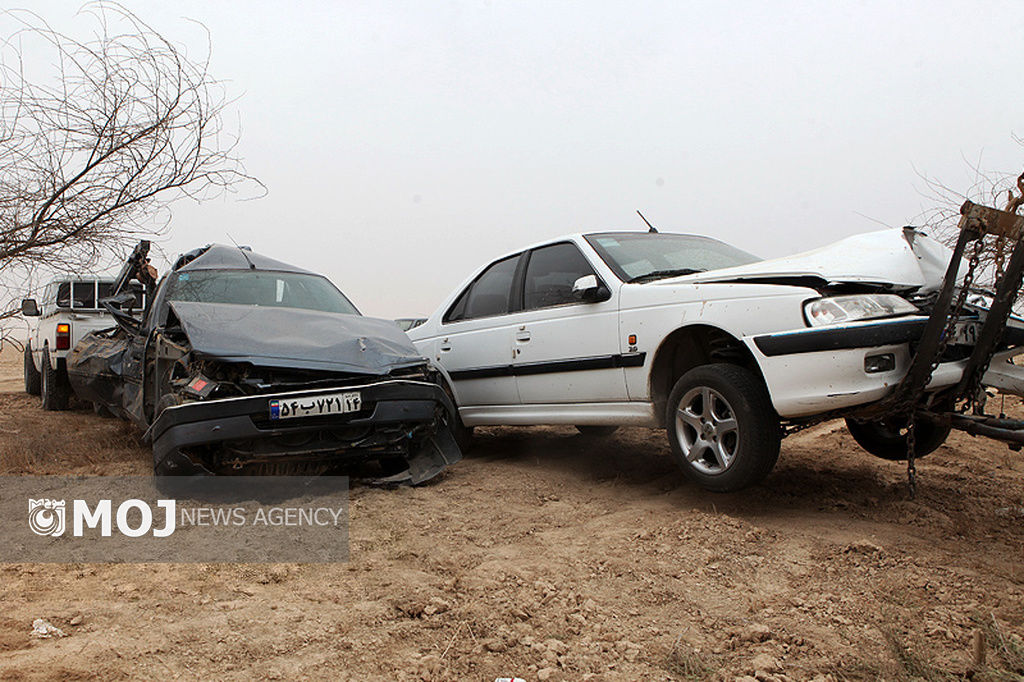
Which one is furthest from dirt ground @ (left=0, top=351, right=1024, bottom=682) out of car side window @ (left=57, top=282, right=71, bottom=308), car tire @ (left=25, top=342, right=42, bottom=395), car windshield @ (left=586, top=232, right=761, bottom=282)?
car tire @ (left=25, top=342, right=42, bottom=395)

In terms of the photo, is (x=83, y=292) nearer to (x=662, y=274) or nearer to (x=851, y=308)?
(x=662, y=274)

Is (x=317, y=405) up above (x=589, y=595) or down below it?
above

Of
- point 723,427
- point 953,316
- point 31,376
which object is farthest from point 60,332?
point 953,316

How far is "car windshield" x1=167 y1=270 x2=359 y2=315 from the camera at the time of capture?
5.25m

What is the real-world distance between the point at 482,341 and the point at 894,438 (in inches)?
110

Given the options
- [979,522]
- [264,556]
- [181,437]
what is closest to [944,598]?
[979,522]

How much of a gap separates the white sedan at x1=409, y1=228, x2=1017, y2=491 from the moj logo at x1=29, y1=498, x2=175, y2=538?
2360 mm

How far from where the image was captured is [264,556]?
3.16 m

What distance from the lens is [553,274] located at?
195 inches

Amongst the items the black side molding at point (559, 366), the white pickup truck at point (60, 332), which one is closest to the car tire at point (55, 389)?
the white pickup truck at point (60, 332)

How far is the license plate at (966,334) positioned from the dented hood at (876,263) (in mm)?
242

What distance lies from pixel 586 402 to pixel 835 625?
2.32 m

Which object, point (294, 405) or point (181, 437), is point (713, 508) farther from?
point (181, 437)

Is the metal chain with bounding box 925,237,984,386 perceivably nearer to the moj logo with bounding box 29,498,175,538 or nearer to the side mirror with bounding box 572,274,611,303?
the side mirror with bounding box 572,274,611,303
